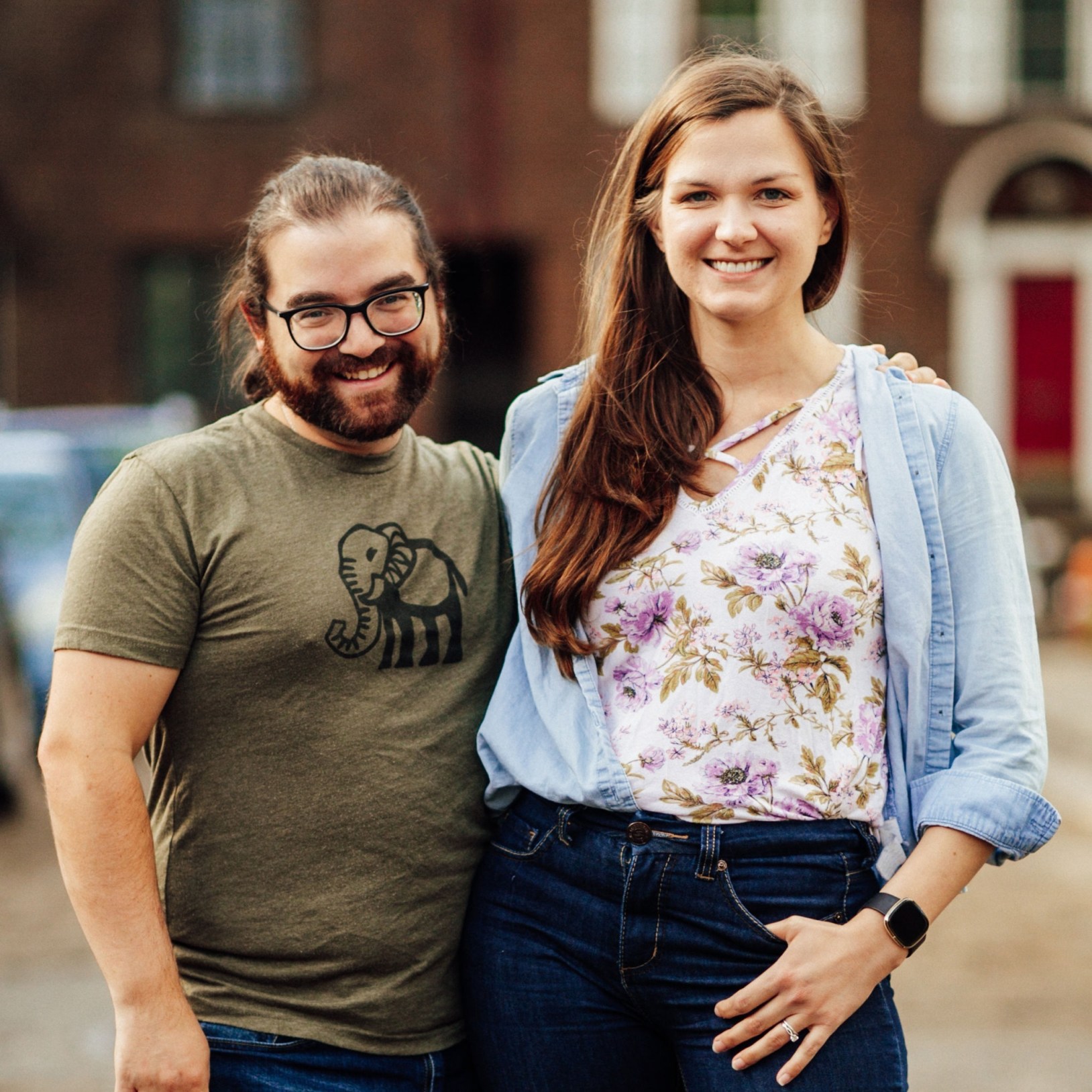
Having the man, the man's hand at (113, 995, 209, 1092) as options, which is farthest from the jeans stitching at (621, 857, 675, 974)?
the man's hand at (113, 995, 209, 1092)

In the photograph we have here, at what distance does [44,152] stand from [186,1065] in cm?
1435

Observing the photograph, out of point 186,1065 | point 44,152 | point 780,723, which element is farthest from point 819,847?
point 44,152

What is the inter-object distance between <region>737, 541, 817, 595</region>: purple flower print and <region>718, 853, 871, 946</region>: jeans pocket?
39 cm

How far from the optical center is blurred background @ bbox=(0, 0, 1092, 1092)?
1475 centimetres

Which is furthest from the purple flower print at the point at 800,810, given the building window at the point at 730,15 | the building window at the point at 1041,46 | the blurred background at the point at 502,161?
the building window at the point at 1041,46

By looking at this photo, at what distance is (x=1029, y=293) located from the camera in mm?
15523

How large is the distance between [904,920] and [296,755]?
36.8 inches

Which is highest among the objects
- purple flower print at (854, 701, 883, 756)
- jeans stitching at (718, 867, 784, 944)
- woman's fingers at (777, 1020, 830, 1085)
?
purple flower print at (854, 701, 883, 756)

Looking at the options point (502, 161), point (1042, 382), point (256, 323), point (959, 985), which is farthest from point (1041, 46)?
point (256, 323)

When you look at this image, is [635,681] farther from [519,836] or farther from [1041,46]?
[1041,46]

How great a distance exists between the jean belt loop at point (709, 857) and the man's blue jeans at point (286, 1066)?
594mm

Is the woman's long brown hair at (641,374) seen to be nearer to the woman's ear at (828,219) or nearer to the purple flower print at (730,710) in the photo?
the woman's ear at (828,219)

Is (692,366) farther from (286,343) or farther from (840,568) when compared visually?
(286,343)

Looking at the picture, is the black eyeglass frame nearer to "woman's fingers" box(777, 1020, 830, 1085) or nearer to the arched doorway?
"woman's fingers" box(777, 1020, 830, 1085)
